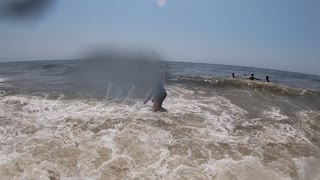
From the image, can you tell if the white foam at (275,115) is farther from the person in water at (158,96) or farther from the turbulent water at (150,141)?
the person in water at (158,96)

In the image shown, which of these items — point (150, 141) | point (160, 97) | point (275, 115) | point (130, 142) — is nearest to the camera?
point (130, 142)

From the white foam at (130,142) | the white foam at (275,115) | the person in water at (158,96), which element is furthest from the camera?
the white foam at (275,115)

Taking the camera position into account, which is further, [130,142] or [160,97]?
[160,97]

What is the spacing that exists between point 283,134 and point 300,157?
1.57 metres

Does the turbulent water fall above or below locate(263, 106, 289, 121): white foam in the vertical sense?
below

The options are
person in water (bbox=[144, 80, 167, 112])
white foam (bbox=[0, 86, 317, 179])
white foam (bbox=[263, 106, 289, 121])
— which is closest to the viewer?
white foam (bbox=[0, 86, 317, 179])

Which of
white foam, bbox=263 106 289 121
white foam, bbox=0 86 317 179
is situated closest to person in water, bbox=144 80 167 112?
white foam, bbox=0 86 317 179

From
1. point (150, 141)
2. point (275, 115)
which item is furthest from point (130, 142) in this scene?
point (275, 115)

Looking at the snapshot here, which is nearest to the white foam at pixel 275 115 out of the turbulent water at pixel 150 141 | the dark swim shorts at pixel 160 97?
the turbulent water at pixel 150 141

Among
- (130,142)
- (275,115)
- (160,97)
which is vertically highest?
(160,97)

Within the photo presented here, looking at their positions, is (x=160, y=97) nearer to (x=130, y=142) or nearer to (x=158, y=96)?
(x=158, y=96)

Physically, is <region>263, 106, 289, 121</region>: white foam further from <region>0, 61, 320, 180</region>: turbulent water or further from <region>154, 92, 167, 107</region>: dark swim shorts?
<region>154, 92, 167, 107</region>: dark swim shorts

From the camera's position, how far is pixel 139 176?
427cm

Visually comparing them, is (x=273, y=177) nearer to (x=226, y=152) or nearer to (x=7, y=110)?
(x=226, y=152)
